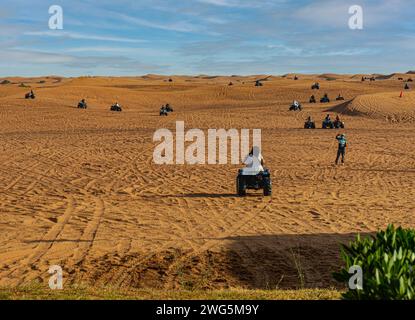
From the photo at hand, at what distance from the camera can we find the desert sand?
1054cm

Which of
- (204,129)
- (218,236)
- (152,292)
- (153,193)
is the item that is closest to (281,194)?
(153,193)

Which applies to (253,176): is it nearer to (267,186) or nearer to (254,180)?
(254,180)

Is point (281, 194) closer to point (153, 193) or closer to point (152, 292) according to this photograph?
point (153, 193)

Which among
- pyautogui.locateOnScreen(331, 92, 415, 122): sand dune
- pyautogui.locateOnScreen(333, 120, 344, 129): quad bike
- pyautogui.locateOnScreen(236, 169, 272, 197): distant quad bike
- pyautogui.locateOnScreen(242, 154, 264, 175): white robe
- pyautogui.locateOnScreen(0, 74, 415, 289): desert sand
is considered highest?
pyautogui.locateOnScreen(331, 92, 415, 122): sand dune

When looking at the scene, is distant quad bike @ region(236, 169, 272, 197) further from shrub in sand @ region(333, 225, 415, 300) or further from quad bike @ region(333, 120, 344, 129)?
quad bike @ region(333, 120, 344, 129)

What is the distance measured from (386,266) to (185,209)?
33.0ft

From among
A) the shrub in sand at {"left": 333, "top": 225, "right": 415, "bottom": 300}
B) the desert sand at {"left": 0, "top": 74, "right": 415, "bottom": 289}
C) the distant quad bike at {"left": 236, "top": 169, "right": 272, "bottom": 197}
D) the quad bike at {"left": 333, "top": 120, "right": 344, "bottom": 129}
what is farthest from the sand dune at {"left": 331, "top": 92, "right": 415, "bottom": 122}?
the shrub in sand at {"left": 333, "top": 225, "right": 415, "bottom": 300}

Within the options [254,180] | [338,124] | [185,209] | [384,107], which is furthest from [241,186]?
[384,107]

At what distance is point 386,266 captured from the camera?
5.44 m

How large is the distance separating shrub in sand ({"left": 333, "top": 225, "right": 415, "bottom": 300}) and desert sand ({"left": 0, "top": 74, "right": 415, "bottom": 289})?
3.86m

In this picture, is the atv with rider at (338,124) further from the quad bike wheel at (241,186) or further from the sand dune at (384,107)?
A: the quad bike wheel at (241,186)

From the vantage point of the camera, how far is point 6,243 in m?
12.0

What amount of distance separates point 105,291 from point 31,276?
277 centimetres

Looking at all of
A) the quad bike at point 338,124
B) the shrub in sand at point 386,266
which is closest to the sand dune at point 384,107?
the quad bike at point 338,124
